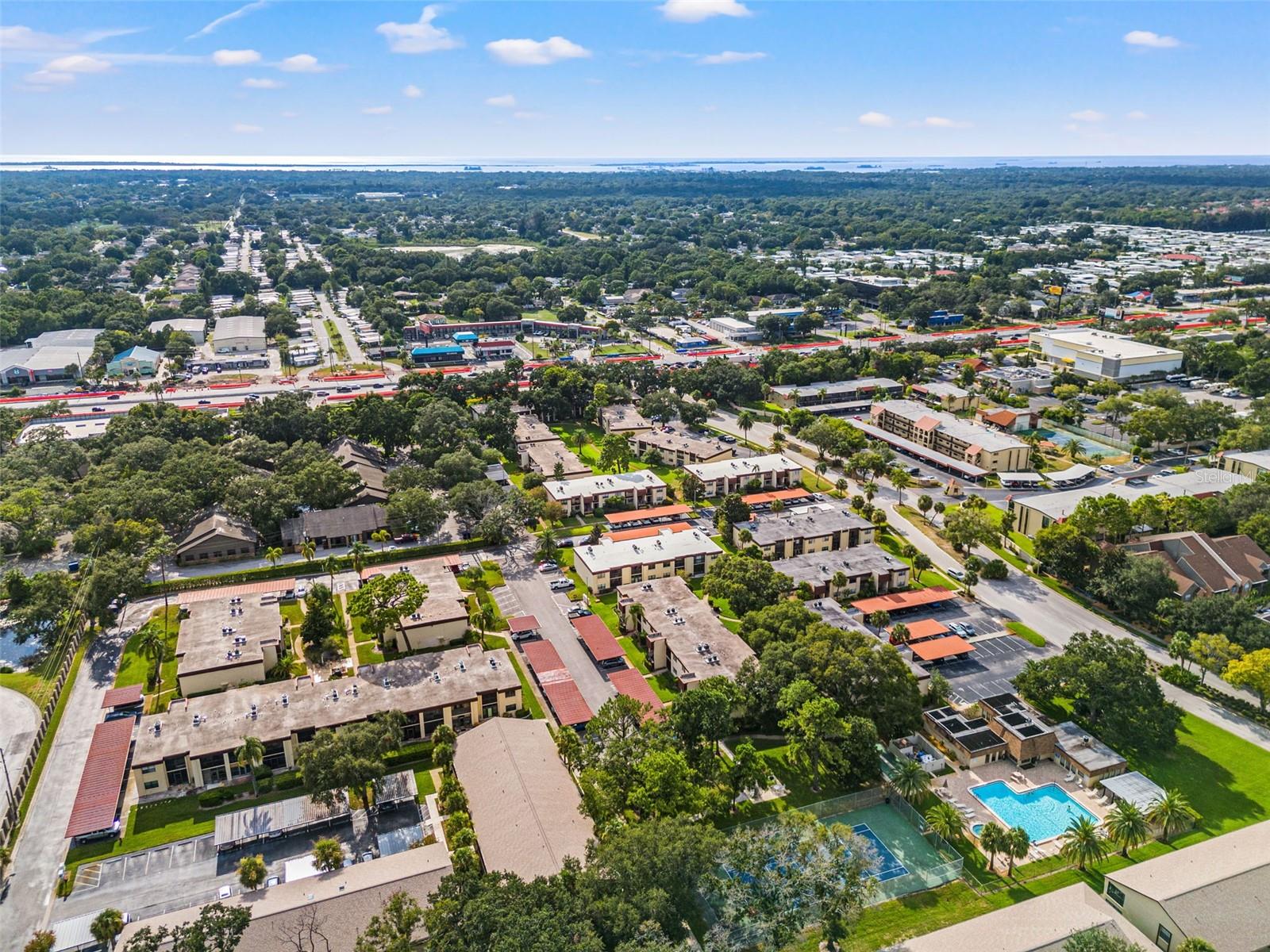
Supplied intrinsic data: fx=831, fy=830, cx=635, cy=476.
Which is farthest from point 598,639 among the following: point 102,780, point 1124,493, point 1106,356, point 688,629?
point 1106,356

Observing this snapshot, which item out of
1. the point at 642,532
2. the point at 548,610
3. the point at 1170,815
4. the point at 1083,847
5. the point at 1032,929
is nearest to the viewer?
the point at 1032,929

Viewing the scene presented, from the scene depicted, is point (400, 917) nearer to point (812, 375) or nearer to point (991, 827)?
point (991, 827)

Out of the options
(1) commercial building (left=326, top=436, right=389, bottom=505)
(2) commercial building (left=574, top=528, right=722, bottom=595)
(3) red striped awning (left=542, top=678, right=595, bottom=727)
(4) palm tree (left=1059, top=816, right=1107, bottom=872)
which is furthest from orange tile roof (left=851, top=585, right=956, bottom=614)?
(1) commercial building (left=326, top=436, right=389, bottom=505)

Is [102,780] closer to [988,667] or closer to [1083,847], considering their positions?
[1083,847]

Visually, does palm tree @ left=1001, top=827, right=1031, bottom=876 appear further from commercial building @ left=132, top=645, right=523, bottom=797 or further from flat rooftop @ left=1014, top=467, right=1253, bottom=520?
flat rooftop @ left=1014, top=467, right=1253, bottom=520

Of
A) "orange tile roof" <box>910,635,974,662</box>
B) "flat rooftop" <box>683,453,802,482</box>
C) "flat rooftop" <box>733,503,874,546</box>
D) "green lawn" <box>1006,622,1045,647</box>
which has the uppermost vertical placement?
"flat rooftop" <box>683,453,802,482</box>
